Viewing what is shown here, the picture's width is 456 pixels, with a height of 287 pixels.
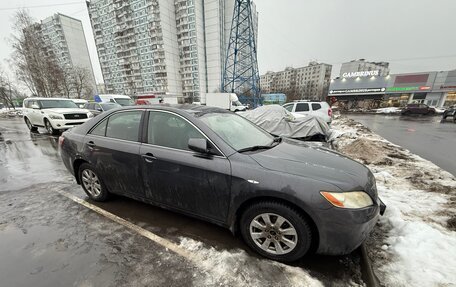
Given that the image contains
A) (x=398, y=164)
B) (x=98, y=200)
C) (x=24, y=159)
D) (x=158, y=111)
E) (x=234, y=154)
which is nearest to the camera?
(x=234, y=154)

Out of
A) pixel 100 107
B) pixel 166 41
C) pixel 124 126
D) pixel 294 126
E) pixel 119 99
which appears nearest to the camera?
pixel 124 126

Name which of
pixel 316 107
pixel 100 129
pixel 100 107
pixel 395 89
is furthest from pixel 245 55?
pixel 100 129

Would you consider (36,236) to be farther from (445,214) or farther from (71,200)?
(445,214)

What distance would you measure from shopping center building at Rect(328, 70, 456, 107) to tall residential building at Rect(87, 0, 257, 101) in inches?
1331

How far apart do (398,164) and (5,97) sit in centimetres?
5159

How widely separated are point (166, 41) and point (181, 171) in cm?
6351

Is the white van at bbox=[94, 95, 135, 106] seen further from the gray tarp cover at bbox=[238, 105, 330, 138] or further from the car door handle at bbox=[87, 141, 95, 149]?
the car door handle at bbox=[87, 141, 95, 149]

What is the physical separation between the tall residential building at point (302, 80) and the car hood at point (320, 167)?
8036 cm

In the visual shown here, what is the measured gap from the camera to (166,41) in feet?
182

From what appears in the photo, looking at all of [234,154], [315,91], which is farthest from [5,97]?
[315,91]

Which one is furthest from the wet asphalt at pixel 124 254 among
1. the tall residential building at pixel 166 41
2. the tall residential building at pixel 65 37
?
the tall residential building at pixel 65 37

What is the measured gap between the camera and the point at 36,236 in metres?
2.41

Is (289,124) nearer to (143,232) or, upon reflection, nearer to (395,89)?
(143,232)

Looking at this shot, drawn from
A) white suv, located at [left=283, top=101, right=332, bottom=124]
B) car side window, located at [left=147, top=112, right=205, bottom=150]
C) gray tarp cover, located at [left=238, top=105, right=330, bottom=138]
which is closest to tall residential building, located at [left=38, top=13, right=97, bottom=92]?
white suv, located at [left=283, top=101, right=332, bottom=124]
